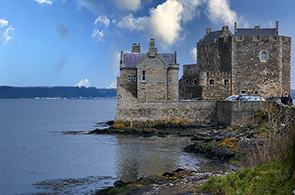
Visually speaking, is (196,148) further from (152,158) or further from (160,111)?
(160,111)

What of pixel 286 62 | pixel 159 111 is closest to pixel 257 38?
pixel 286 62

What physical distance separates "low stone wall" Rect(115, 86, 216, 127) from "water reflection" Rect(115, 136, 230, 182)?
5.54 m

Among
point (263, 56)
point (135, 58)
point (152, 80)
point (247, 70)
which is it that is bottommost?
point (152, 80)

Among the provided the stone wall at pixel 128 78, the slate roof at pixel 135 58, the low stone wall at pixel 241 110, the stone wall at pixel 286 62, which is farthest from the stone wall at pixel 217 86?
the low stone wall at pixel 241 110

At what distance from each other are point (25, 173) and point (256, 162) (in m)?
16.8

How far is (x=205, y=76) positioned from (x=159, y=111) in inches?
433

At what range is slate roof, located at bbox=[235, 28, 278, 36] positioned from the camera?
5525cm

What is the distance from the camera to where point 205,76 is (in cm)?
5031

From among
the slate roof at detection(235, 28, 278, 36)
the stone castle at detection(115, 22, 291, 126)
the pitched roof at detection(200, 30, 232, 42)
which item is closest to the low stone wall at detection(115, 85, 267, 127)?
the stone castle at detection(115, 22, 291, 126)

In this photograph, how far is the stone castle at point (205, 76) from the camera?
142 ft

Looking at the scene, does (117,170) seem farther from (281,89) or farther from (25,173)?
(281,89)

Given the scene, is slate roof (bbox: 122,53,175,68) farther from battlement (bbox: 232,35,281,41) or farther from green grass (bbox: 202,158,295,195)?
green grass (bbox: 202,158,295,195)

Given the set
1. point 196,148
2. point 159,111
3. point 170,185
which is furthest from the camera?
point 159,111

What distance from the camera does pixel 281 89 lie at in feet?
171
